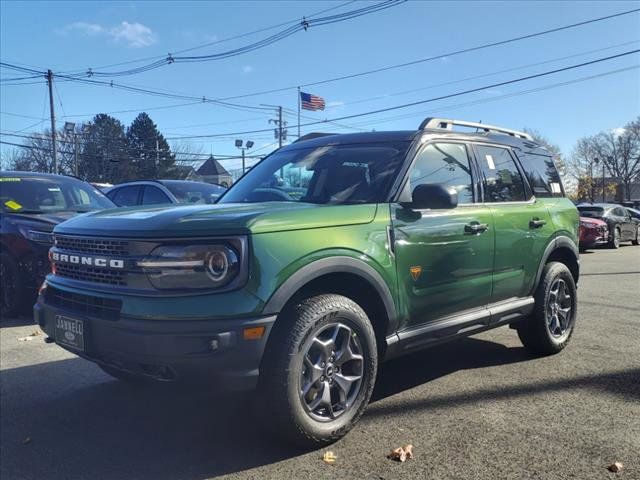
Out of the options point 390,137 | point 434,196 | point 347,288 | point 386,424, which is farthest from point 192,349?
point 390,137

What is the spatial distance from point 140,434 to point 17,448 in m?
0.71

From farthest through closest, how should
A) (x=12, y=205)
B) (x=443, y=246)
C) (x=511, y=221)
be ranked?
(x=12, y=205) < (x=511, y=221) < (x=443, y=246)

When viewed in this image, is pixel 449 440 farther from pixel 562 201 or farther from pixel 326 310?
pixel 562 201

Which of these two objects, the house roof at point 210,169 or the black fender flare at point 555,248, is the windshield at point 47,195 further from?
the house roof at point 210,169

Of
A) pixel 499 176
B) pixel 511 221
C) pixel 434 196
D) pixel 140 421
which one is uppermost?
pixel 499 176

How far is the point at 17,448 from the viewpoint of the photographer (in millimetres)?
3453

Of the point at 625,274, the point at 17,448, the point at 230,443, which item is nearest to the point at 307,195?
the point at 230,443

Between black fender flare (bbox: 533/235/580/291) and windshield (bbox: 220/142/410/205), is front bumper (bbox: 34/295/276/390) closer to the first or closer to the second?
windshield (bbox: 220/142/410/205)

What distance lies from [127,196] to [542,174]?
738 centimetres

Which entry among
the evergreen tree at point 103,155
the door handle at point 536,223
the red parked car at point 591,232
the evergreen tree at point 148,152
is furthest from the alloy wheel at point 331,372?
the evergreen tree at point 148,152

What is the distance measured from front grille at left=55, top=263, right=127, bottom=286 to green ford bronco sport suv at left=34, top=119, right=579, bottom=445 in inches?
0.4

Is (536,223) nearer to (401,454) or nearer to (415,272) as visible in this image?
(415,272)

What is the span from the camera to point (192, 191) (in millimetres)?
9578

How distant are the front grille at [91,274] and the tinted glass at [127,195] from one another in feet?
21.8
